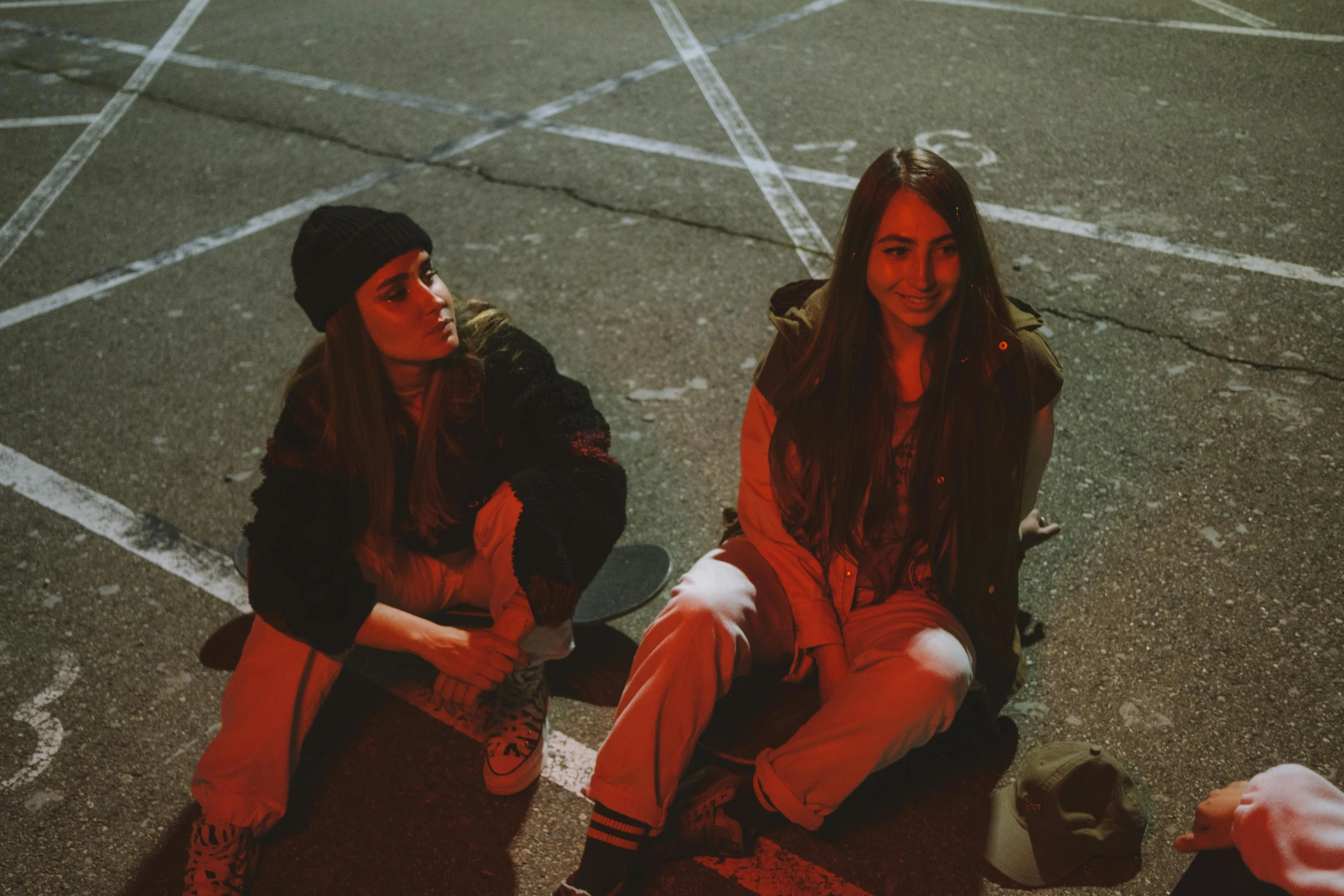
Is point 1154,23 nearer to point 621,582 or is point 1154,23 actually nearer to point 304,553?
point 621,582

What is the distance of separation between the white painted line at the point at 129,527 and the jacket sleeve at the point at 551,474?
52.6 inches

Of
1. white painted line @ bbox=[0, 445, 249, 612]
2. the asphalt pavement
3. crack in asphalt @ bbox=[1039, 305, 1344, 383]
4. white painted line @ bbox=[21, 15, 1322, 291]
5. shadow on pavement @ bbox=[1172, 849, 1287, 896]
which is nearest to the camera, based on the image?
shadow on pavement @ bbox=[1172, 849, 1287, 896]

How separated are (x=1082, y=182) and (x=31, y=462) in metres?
5.26

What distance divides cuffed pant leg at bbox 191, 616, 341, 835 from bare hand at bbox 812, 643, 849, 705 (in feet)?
4.22

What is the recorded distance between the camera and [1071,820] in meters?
2.64

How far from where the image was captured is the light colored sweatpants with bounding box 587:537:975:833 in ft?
8.18

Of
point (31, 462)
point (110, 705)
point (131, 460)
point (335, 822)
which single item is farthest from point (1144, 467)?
point (31, 462)

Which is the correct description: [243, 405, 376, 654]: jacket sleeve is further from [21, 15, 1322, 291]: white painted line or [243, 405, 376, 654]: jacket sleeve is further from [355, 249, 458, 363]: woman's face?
[21, 15, 1322, 291]: white painted line

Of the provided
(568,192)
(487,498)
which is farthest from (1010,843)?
(568,192)

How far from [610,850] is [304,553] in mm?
1065

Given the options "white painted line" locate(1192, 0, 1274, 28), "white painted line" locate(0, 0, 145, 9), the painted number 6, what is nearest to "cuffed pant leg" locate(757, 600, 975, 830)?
the painted number 6

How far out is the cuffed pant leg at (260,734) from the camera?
2775 mm

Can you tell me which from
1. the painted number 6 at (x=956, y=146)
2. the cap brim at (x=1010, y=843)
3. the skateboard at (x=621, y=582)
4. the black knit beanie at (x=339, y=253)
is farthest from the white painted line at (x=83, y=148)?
the cap brim at (x=1010, y=843)

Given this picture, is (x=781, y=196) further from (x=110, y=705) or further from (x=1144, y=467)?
(x=110, y=705)
